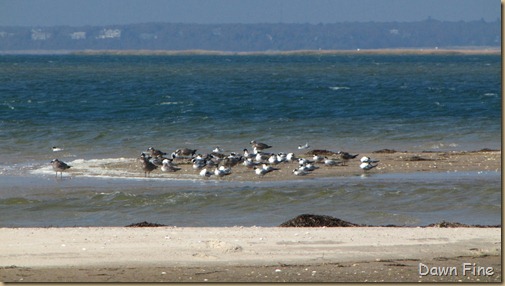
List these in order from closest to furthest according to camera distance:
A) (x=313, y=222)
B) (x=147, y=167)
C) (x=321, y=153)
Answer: (x=313, y=222) < (x=147, y=167) < (x=321, y=153)

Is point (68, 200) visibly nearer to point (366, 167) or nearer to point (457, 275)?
point (366, 167)

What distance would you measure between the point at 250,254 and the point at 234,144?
56.8 feet

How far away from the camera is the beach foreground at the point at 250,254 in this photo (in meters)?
8.86

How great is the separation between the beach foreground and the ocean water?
102 inches

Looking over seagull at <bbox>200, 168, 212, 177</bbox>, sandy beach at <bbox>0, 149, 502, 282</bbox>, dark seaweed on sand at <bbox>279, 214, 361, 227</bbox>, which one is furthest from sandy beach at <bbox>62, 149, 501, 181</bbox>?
sandy beach at <bbox>0, 149, 502, 282</bbox>

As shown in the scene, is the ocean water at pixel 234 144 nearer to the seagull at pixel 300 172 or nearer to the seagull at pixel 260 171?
the seagull at pixel 260 171

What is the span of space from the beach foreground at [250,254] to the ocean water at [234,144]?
2.60 meters

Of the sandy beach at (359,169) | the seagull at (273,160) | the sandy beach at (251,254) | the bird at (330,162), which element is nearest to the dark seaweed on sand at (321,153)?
the sandy beach at (359,169)

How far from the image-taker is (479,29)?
196 meters

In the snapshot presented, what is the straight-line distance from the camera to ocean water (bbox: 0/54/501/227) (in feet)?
49.2

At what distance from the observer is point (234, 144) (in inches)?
1072

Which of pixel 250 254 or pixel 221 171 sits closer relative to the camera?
pixel 250 254

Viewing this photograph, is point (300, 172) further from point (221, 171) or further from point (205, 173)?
point (205, 173)

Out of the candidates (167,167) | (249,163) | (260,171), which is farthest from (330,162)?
(167,167)
